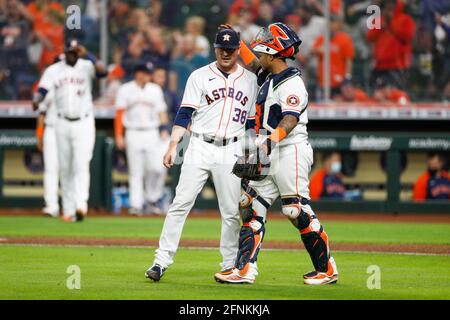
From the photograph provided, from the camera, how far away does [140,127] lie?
1619 centimetres

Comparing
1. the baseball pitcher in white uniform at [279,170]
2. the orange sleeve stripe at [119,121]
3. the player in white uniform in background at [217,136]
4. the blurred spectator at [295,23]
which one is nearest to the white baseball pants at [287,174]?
the baseball pitcher in white uniform at [279,170]

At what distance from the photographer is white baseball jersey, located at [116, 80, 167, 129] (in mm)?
16062

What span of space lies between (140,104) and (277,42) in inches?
322

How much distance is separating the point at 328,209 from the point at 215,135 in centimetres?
834

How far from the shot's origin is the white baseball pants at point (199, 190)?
8.29m

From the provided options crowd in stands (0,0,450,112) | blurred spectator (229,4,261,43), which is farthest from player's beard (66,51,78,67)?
blurred spectator (229,4,261,43)

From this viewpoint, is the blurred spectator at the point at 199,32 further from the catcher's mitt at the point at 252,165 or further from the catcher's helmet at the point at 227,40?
the catcher's mitt at the point at 252,165

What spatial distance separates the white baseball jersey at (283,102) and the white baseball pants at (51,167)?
294 inches

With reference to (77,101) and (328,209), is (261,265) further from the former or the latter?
(328,209)

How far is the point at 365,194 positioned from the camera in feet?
56.4

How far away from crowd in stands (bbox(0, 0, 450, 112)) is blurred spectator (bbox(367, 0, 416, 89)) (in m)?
0.02

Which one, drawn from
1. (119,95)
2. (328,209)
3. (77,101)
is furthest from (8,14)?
(328,209)

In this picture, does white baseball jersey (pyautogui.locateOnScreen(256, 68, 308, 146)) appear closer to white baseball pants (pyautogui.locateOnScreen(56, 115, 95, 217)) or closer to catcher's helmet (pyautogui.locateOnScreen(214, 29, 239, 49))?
catcher's helmet (pyautogui.locateOnScreen(214, 29, 239, 49))

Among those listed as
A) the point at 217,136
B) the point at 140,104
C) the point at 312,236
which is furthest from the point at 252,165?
the point at 140,104
